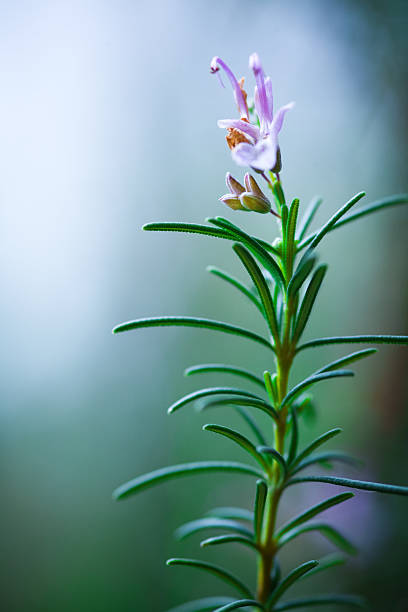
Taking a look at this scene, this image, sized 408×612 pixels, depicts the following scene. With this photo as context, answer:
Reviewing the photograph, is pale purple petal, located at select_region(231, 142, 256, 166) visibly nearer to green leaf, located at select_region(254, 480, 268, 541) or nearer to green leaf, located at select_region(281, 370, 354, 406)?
green leaf, located at select_region(281, 370, 354, 406)

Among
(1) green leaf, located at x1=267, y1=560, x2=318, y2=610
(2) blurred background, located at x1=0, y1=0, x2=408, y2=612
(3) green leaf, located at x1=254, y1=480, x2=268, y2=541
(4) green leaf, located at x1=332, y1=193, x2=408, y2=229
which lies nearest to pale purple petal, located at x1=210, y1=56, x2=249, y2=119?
(4) green leaf, located at x1=332, y1=193, x2=408, y2=229

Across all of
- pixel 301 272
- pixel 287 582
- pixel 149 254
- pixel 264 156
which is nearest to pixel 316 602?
pixel 287 582

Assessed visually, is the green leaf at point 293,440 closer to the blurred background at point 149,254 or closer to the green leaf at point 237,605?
the green leaf at point 237,605

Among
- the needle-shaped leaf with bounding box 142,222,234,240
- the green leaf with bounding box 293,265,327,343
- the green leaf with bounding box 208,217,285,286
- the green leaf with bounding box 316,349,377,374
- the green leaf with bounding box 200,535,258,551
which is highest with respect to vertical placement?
the needle-shaped leaf with bounding box 142,222,234,240

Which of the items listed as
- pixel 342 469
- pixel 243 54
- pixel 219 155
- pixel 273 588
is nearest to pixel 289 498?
pixel 342 469

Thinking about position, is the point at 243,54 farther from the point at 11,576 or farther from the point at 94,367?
the point at 11,576
